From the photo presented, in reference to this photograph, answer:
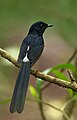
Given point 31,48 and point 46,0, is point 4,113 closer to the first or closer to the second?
point 46,0

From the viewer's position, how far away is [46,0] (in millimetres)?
5680

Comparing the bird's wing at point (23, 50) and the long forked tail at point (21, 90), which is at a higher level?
the bird's wing at point (23, 50)

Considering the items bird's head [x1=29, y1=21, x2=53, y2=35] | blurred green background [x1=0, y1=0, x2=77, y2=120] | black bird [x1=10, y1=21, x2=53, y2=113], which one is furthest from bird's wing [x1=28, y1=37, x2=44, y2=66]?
blurred green background [x1=0, y1=0, x2=77, y2=120]

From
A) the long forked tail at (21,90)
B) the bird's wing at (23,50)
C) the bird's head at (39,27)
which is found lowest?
the long forked tail at (21,90)

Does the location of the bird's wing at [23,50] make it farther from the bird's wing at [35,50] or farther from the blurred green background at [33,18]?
the blurred green background at [33,18]

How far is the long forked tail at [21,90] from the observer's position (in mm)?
3154

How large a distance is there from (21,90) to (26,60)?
373mm

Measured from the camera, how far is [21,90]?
3383 millimetres

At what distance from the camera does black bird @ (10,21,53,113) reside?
3236 millimetres

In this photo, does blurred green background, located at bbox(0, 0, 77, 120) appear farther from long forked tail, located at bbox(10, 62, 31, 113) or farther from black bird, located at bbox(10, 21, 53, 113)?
long forked tail, located at bbox(10, 62, 31, 113)

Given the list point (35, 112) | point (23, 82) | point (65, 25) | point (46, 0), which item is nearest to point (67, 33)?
point (65, 25)

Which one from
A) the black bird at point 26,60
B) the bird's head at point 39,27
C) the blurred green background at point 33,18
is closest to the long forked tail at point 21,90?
the black bird at point 26,60

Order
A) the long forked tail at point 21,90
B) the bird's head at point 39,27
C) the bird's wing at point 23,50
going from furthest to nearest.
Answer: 1. the bird's head at point 39,27
2. the bird's wing at point 23,50
3. the long forked tail at point 21,90

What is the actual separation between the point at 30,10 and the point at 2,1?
1.34ft
